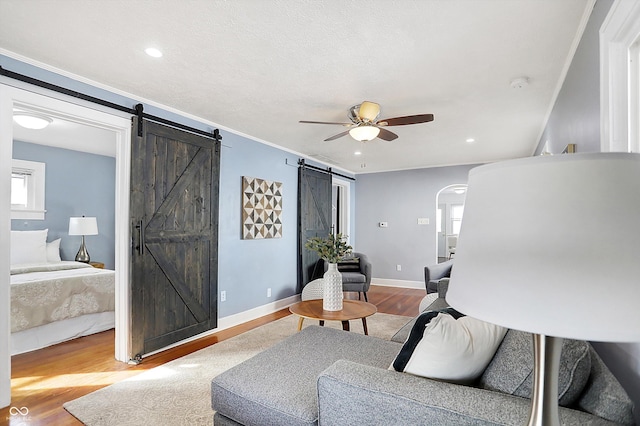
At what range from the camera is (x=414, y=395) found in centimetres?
112

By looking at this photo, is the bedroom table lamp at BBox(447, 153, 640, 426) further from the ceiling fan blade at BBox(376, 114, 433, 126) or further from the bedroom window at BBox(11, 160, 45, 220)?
the bedroom window at BBox(11, 160, 45, 220)

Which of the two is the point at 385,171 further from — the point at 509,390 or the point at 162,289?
the point at 509,390

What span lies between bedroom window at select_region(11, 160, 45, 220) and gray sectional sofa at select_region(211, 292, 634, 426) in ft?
16.3

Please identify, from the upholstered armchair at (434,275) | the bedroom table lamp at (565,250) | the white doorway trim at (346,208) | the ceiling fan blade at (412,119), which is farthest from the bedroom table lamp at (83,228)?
the bedroom table lamp at (565,250)

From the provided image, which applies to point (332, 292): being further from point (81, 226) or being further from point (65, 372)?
point (81, 226)

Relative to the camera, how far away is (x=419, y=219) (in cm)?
653

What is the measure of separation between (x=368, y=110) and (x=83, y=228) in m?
4.68

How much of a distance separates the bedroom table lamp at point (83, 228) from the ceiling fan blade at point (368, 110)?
457 centimetres

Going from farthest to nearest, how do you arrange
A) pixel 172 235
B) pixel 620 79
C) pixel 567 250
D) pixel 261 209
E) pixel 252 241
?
pixel 261 209 → pixel 252 241 → pixel 172 235 → pixel 620 79 → pixel 567 250

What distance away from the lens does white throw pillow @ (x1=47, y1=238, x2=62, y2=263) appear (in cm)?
484

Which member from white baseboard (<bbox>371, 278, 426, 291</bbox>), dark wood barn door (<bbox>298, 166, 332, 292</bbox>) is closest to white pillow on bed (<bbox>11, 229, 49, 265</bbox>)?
dark wood barn door (<bbox>298, 166, 332, 292</bbox>)

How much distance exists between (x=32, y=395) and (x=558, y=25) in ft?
13.7

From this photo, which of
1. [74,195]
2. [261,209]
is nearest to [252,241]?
[261,209]

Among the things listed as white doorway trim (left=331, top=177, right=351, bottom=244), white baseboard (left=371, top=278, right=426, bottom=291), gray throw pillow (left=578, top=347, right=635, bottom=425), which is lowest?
white baseboard (left=371, top=278, right=426, bottom=291)
